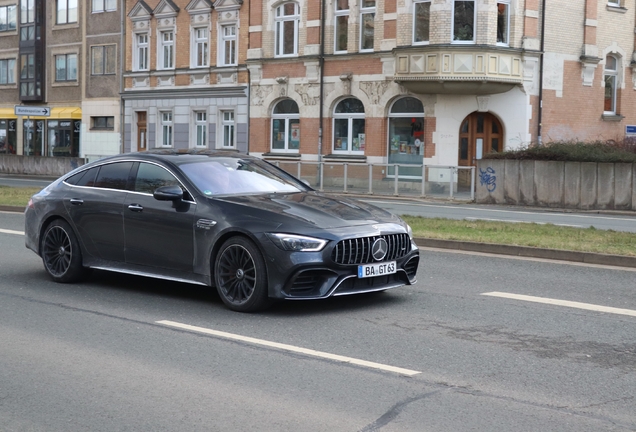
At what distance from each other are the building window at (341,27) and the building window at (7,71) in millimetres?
23575

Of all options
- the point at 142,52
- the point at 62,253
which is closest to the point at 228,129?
the point at 142,52

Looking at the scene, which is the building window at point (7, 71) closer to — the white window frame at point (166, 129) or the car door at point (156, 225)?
the white window frame at point (166, 129)

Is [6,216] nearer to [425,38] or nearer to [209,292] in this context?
[209,292]

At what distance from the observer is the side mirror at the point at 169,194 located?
30.3ft

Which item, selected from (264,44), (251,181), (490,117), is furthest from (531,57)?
(251,181)

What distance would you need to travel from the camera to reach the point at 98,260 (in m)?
10.2

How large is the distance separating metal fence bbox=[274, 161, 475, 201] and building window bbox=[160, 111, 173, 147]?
1035 cm

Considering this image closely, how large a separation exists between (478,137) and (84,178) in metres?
26.1

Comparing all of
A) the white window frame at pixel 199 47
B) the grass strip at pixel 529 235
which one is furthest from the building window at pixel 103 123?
the grass strip at pixel 529 235

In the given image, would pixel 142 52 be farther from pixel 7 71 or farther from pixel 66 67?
pixel 7 71

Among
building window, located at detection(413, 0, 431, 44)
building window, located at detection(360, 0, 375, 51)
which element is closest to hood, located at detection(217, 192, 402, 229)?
building window, located at detection(413, 0, 431, 44)

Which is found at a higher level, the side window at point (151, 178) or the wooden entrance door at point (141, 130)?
the wooden entrance door at point (141, 130)

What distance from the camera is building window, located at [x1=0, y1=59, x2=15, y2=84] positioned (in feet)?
176

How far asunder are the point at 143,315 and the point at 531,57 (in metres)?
28.3
